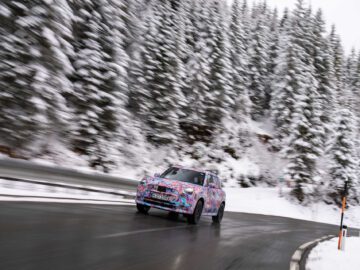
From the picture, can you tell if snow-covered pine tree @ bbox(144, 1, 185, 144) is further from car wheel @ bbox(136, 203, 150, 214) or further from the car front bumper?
the car front bumper

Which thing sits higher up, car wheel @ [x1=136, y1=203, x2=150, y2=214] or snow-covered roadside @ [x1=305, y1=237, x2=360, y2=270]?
car wheel @ [x1=136, y1=203, x2=150, y2=214]

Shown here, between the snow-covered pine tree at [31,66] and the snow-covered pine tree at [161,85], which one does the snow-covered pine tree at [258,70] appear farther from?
the snow-covered pine tree at [31,66]

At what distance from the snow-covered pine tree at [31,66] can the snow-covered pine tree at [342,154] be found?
3072 centimetres

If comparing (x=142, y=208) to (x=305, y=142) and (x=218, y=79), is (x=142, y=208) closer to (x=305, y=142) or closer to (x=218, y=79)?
(x=305, y=142)

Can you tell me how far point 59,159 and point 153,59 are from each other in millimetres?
12264

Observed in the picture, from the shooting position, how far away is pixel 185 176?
1396 cm

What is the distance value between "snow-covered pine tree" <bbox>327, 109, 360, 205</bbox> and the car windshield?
31289 millimetres

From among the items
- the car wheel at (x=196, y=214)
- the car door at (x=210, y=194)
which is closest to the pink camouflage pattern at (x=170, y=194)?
the car wheel at (x=196, y=214)

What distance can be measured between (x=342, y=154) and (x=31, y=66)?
107ft

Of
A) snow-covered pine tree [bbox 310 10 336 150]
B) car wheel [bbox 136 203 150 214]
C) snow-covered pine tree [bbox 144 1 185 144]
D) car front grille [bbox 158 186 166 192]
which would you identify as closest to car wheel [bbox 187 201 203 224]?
car front grille [bbox 158 186 166 192]

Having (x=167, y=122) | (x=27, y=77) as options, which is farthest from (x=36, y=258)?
(x=167, y=122)

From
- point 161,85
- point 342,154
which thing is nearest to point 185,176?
point 161,85

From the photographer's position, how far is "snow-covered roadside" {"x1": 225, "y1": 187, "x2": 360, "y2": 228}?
A: 31.9 meters

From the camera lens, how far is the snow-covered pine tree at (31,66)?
710 inches
